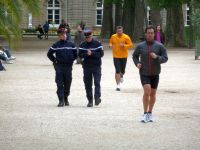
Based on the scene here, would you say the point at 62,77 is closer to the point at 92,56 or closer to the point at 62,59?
the point at 62,59

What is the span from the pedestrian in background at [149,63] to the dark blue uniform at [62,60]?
2845 mm

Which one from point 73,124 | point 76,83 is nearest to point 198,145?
point 73,124

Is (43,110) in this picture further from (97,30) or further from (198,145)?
(97,30)

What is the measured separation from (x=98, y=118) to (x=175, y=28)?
36767mm

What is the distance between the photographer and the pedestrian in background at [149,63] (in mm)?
10875

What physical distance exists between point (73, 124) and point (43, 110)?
2.26 metres

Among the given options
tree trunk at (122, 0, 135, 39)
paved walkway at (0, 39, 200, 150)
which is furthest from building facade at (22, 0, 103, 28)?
paved walkway at (0, 39, 200, 150)

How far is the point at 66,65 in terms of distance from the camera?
45.0 feet

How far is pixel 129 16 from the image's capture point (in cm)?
5628

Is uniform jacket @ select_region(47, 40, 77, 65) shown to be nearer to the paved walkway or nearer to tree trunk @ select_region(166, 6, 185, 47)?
the paved walkway

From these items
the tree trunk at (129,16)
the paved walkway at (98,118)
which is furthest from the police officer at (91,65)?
the tree trunk at (129,16)

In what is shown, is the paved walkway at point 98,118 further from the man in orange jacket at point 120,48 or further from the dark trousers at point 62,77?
the man in orange jacket at point 120,48

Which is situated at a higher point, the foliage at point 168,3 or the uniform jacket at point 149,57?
the foliage at point 168,3

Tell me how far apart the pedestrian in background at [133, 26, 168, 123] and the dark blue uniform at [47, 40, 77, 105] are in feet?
9.33
